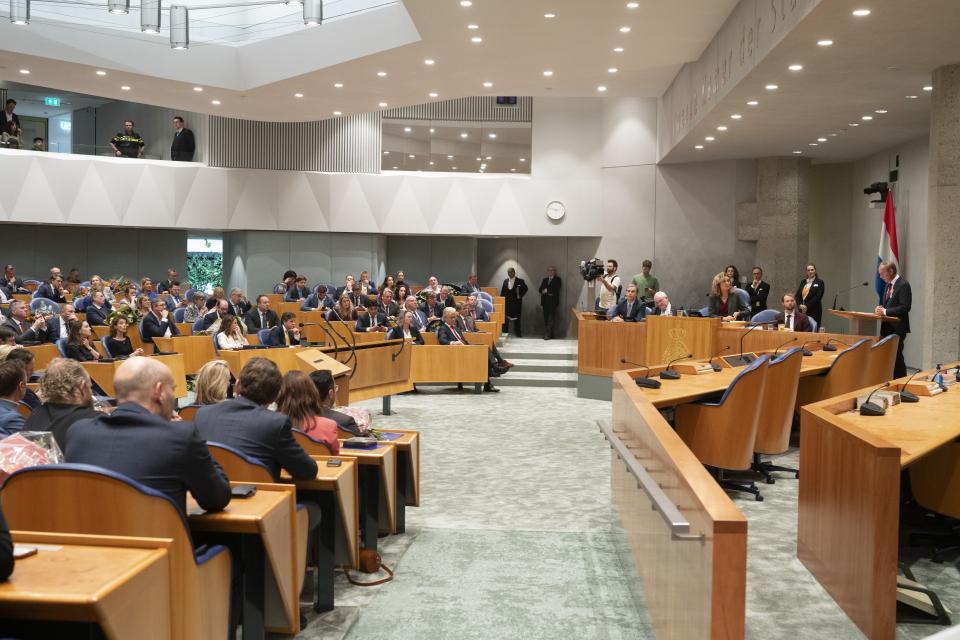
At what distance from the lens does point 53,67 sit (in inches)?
496

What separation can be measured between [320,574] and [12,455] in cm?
156

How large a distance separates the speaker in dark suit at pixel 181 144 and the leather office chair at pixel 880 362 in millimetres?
14031

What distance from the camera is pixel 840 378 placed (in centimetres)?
739

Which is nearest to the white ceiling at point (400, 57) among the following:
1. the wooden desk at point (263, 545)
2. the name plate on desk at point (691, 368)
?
the name plate on desk at point (691, 368)

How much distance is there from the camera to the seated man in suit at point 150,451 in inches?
110

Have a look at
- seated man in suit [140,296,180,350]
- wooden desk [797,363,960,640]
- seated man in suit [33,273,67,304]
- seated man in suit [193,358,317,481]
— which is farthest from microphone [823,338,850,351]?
seated man in suit [33,273,67,304]

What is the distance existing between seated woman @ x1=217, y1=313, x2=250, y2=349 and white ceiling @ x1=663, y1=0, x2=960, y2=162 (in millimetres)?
6084

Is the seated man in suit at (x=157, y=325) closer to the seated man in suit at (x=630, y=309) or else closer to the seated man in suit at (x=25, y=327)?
the seated man in suit at (x=25, y=327)

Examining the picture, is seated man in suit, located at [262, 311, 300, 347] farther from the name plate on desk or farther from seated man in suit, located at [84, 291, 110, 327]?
the name plate on desk

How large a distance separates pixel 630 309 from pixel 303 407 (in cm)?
759

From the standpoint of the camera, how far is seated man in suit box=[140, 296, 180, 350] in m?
10.6

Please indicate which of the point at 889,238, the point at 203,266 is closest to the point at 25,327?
the point at 203,266

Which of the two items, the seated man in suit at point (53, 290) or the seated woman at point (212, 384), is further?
the seated man in suit at point (53, 290)

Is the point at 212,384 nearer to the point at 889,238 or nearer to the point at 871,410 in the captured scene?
the point at 871,410
